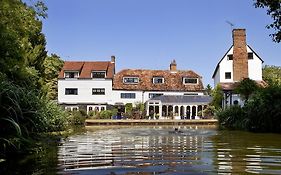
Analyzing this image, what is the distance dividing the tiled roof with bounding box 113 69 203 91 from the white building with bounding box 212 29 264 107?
7.45 metres

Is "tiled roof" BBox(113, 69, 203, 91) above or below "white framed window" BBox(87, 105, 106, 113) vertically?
above

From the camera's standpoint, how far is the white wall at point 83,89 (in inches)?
2304

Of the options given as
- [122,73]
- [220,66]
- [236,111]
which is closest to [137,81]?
[122,73]

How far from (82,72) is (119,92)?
6564mm

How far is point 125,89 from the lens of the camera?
194 feet

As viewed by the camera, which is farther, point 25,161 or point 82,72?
point 82,72

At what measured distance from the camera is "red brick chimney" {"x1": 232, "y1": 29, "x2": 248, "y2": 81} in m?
53.9

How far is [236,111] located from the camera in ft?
93.6

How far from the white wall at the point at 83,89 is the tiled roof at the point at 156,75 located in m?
1.47

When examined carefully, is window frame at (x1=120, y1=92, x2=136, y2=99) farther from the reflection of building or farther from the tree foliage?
the tree foliage

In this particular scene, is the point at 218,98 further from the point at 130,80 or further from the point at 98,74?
the point at 98,74

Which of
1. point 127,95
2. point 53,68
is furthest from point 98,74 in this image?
point 53,68

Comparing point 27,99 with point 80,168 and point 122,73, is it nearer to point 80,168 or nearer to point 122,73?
point 80,168

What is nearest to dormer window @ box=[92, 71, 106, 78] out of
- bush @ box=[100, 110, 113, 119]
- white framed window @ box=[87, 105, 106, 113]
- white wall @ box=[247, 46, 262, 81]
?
white framed window @ box=[87, 105, 106, 113]
